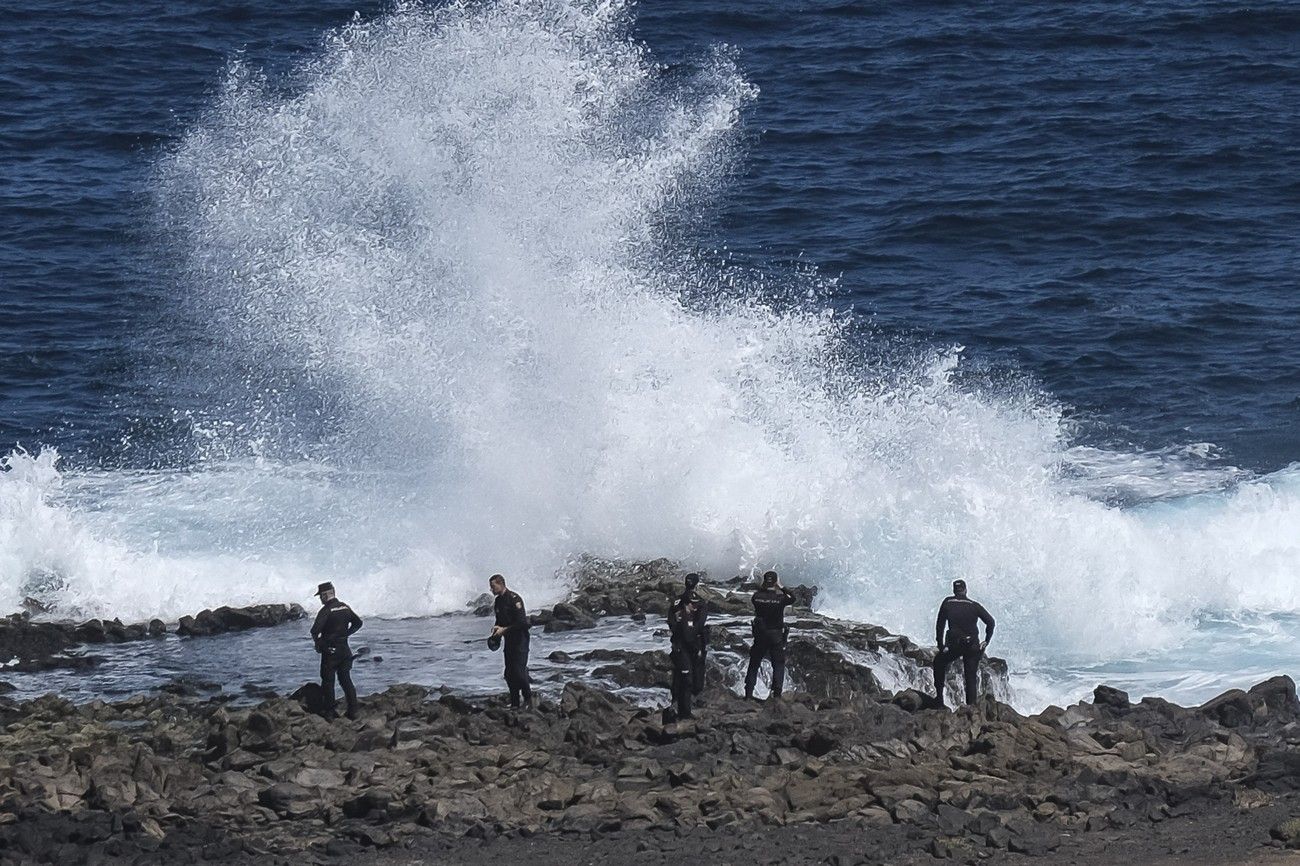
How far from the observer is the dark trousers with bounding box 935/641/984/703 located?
21.7 m

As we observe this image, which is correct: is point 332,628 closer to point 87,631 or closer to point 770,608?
point 770,608

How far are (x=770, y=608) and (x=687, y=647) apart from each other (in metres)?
1.33

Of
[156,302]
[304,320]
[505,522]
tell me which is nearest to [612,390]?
[505,522]

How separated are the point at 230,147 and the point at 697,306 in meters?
9.74

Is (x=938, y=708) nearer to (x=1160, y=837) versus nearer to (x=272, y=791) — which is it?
(x=1160, y=837)

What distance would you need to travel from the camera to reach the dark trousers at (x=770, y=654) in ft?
72.0

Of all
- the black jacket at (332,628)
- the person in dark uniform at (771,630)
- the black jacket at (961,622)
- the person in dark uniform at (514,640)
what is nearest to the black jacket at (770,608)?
the person in dark uniform at (771,630)

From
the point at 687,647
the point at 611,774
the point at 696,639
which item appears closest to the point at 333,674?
the point at 611,774

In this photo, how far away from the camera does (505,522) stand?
28734mm

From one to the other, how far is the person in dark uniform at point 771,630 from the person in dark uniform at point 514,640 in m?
2.68

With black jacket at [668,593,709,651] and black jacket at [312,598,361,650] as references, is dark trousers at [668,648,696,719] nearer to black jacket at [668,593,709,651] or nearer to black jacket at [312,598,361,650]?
black jacket at [668,593,709,651]

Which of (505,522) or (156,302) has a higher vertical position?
(156,302)

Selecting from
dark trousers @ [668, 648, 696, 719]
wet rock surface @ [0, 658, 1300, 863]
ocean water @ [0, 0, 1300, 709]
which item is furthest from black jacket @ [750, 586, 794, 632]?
ocean water @ [0, 0, 1300, 709]

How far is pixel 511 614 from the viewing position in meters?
21.5
